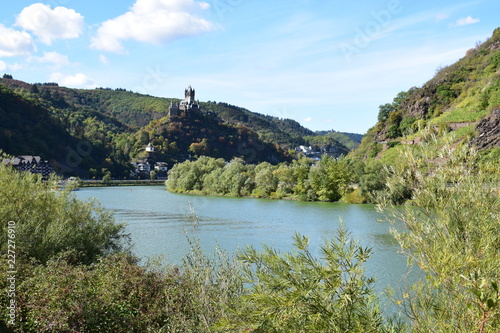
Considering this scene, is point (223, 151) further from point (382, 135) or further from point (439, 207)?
point (439, 207)

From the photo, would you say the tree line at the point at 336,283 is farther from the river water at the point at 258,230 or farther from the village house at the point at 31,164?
the village house at the point at 31,164

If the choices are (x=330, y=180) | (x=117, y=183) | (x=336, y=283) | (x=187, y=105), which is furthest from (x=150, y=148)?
(x=336, y=283)

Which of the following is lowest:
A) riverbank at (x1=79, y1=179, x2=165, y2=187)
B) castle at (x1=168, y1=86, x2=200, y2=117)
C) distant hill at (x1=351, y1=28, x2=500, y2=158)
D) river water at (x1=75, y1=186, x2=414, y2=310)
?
river water at (x1=75, y1=186, x2=414, y2=310)

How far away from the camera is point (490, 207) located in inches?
216

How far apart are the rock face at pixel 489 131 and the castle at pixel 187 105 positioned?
117099 mm

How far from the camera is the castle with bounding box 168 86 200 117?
147 metres

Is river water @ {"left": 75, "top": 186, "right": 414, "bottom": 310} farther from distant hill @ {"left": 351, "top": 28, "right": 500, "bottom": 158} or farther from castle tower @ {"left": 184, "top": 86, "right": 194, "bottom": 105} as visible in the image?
castle tower @ {"left": 184, "top": 86, "right": 194, "bottom": 105}

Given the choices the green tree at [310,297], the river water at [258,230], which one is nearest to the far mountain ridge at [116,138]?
the river water at [258,230]

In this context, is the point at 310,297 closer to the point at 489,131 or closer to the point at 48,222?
the point at 48,222

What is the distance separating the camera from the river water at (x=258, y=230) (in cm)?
1853

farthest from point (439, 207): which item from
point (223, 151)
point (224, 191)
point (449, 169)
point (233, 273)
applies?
point (223, 151)

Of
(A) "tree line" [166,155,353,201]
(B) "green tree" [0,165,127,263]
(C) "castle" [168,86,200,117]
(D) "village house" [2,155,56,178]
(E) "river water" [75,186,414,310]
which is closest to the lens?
(B) "green tree" [0,165,127,263]

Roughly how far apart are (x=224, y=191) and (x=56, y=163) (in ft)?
166

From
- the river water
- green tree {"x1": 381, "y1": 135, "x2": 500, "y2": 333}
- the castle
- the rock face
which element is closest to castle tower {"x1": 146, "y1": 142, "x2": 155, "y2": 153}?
the castle
